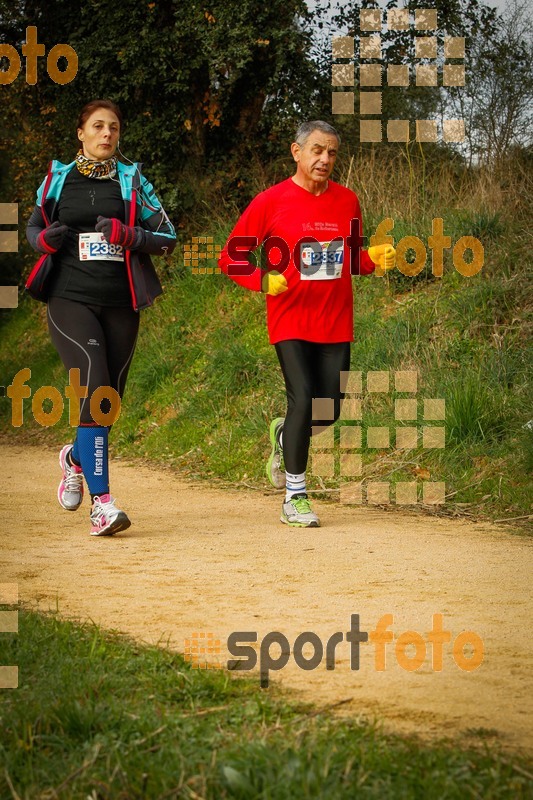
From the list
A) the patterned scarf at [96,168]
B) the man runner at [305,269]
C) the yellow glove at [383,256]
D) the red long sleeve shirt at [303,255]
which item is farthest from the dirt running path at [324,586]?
the patterned scarf at [96,168]

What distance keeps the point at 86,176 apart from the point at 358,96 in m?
9.92

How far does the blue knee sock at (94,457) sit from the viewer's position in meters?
6.66

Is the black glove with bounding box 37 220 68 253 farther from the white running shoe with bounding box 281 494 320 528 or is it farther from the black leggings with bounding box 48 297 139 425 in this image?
the white running shoe with bounding box 281 494 320 528

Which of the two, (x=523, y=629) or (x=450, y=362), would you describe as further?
(x=450, y=362)

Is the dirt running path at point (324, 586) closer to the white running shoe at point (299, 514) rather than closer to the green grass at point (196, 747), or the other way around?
the white running shoe at point (299, 514)

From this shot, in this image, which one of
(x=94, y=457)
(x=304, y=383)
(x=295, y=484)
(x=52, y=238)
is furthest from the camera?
(x=295, y=484)

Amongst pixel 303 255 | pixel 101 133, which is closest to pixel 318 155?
pixel 303 255

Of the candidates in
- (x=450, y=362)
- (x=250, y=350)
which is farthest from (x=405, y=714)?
(x=250, y=350)

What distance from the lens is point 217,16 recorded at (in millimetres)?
14102

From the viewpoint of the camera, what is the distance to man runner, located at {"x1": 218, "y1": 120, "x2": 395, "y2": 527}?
6.87 meters

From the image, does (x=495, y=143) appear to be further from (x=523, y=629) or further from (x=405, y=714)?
(x=405, y=714)

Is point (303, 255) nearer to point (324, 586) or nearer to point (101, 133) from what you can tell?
point (101, 133)

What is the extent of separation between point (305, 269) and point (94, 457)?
1741 millimetres

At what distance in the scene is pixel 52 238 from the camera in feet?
21.1
